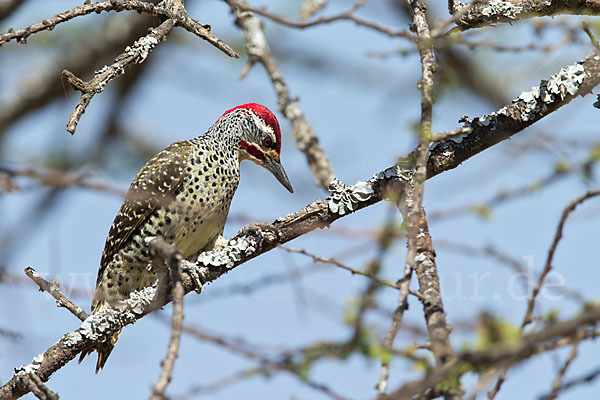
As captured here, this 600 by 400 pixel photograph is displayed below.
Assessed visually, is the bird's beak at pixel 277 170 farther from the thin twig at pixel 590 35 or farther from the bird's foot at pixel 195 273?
the thin twig at pixel 590 35

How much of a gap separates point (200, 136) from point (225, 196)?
78 centimetres

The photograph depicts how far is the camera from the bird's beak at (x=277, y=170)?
16.4 feet

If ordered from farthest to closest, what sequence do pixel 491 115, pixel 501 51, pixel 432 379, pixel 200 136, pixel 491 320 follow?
pixel 200 136 → pixel 501 51 → pixel 491 115 → pixel 491 320 → pixel 432 379

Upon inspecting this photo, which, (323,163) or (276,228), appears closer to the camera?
(276,228)

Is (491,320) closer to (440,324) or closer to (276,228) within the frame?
(440,324)

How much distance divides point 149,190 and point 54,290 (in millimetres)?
1615

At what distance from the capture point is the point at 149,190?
467 centimetres

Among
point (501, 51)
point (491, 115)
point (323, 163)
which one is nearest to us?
point (491, 115)

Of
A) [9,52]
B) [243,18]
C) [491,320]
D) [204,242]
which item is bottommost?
[491,320]

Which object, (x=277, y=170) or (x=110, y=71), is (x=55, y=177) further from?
(x=277, y=170)

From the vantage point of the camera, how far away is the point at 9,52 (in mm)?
7312

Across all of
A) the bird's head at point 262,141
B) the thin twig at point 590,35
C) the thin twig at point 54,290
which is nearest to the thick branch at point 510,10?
the thin twig at point 590,35

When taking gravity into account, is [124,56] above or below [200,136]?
below

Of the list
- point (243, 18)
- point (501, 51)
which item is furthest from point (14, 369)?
point (243, 18)
